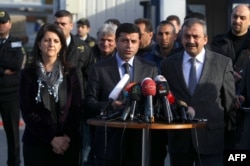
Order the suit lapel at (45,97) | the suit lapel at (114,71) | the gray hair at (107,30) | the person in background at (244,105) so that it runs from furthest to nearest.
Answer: the gray hair at (107,30)
the person in background at (244,105)
the suit lapel at (114,71)
the suit lapel at (45,97)

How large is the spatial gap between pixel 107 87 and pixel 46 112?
57 centimetres

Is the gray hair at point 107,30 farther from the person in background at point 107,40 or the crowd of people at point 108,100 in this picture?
the crowd of people at point 108,100

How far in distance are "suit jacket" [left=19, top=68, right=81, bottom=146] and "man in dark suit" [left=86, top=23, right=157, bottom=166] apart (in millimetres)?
149

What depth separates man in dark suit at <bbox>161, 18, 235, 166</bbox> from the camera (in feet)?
19.3

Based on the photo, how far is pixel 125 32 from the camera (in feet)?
19.3

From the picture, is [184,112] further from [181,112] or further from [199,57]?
[199,57]

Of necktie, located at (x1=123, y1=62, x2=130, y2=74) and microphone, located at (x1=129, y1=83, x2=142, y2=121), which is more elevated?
necktie, located at (x1=123, y1=62, x2=130, y2=74)

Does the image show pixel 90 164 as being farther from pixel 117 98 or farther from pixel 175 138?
pixel 117 98

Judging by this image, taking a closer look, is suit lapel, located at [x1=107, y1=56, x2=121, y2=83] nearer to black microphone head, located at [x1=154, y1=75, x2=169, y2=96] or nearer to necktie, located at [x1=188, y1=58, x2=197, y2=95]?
necktie, located at [x1=188, y1=58, x2=197, y2=95]

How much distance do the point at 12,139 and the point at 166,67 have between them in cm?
321

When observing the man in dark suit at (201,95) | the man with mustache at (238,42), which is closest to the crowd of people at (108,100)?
the man in dark suit at (201,95)

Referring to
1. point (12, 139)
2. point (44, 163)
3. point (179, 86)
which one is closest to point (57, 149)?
point (44, 163)

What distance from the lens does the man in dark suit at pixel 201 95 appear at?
587 cm

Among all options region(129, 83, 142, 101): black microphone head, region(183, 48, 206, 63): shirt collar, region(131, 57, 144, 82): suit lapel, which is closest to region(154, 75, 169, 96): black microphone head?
region(129, 83, 142, 101): black microphone head
